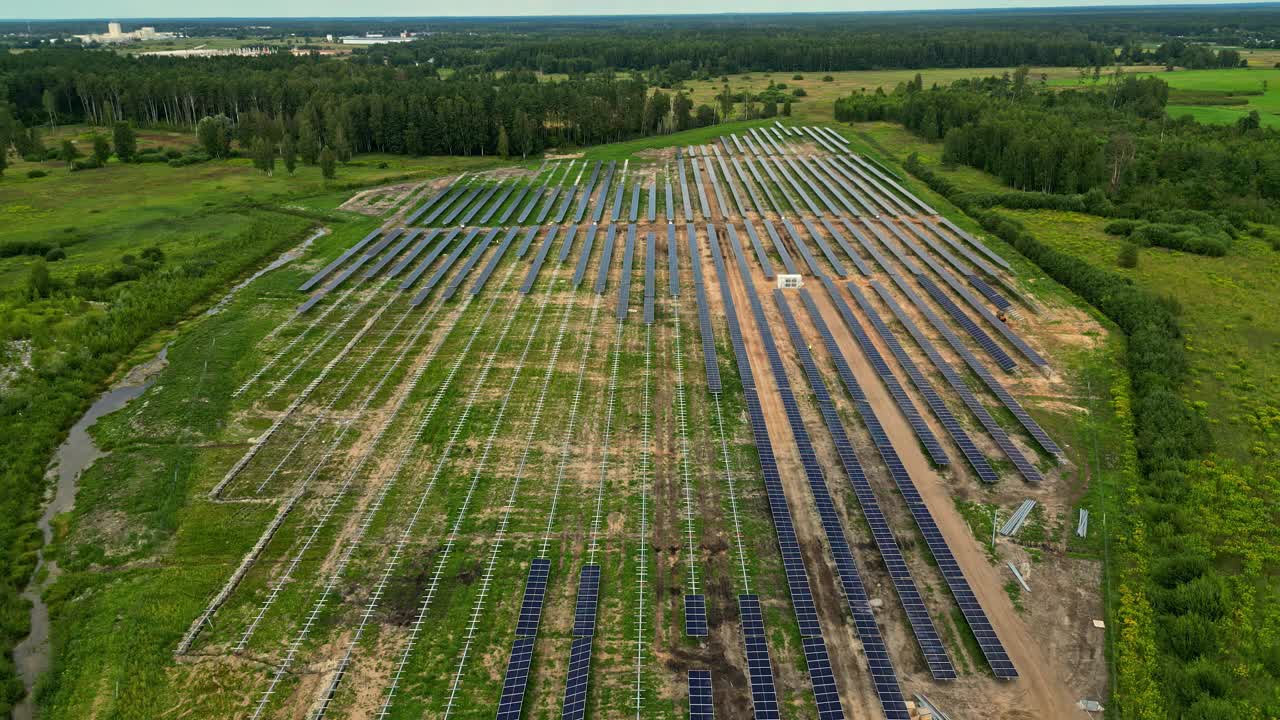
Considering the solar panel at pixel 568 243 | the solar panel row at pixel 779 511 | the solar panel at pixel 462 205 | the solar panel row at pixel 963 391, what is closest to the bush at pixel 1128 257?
the solar panel row at pixel 963 391

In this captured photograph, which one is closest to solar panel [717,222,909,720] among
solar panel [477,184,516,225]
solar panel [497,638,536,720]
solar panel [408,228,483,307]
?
solar panel [497,638,536,720]

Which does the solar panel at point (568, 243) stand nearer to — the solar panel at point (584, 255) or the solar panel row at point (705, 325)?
the solar panel at point (584, 255)

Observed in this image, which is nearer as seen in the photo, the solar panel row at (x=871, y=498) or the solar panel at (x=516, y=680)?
the solar panel at (x=516, y=680)

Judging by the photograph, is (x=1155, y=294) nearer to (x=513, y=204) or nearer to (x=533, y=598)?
(x=533, y=598)

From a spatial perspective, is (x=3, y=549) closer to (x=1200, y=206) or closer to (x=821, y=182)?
(x=821, y=182)

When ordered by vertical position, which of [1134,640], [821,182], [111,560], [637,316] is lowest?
[1134,640]

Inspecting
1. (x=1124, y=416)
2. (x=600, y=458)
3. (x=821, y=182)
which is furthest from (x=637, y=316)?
(x=821, y=182)
